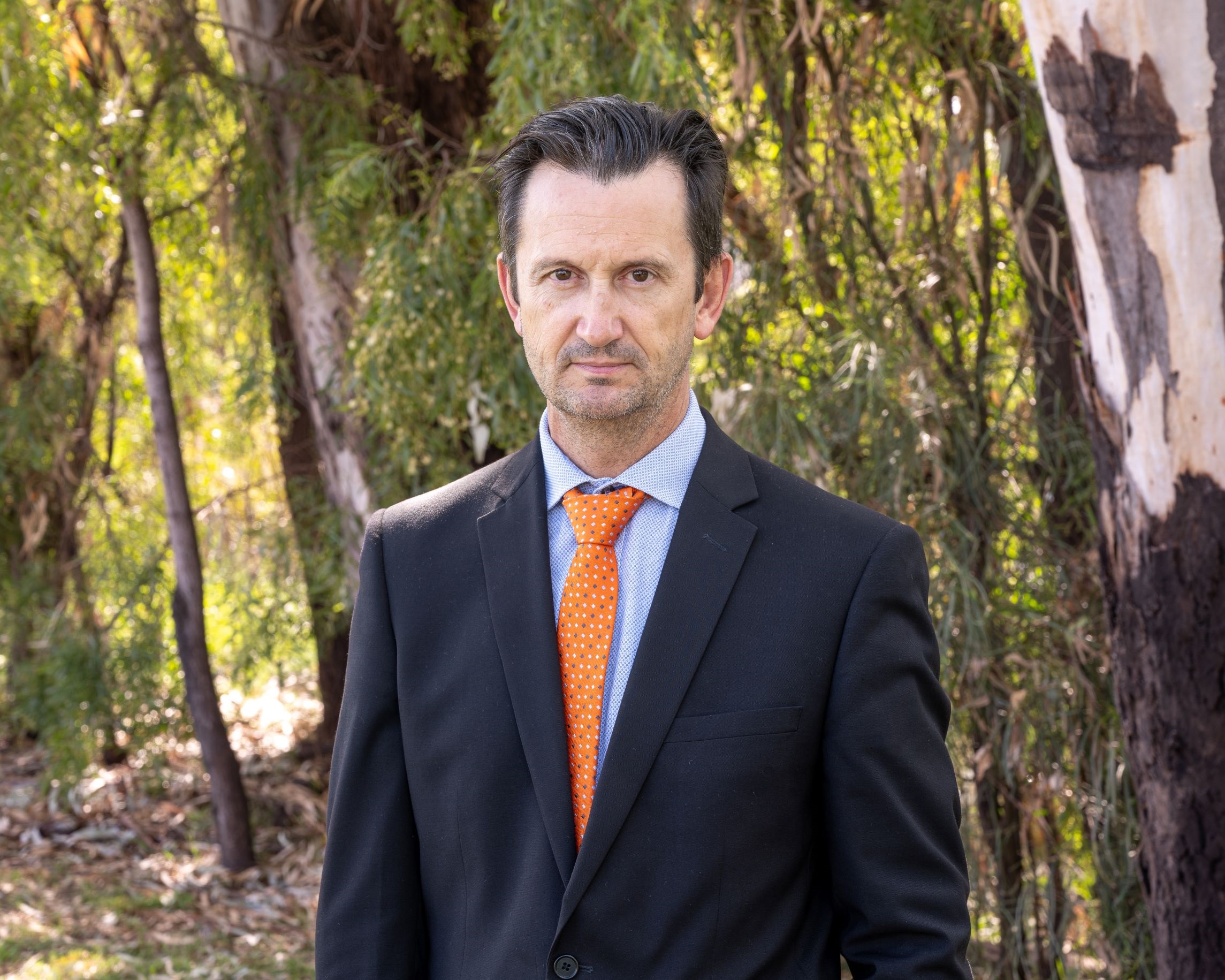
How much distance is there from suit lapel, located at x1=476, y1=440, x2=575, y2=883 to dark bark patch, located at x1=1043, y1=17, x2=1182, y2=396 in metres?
1.27

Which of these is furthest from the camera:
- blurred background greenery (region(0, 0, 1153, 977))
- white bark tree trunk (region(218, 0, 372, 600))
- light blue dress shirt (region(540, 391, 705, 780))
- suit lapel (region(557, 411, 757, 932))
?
white bark tree trunk (region(218, 0, 372, 600))

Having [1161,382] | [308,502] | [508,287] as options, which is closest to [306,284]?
[308,502]

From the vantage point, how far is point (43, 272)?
→ 4.48m

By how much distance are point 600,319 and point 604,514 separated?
0.72ft

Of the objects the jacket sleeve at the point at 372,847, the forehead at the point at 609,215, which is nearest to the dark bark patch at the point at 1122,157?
the forehead at the point at 609,215

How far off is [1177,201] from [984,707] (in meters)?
1.30

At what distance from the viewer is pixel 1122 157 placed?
2148mm

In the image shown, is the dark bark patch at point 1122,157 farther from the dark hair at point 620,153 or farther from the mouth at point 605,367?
the mouth at point 605,367

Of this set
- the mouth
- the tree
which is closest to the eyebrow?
the mouth

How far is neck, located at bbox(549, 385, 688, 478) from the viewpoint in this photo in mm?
1397

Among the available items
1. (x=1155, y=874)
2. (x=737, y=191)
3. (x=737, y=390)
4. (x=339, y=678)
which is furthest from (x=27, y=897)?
(x=1155, y=874)

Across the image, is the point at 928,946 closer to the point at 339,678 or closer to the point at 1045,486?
the point at 1045,486

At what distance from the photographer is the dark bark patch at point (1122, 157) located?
6.94 feet

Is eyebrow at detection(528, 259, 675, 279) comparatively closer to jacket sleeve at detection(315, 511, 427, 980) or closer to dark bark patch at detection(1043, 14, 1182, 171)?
jacket sleeve at detection(315, 511, 427, 980)
